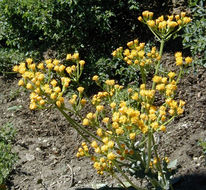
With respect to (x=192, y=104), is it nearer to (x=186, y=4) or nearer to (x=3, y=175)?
(x=186, y=4)

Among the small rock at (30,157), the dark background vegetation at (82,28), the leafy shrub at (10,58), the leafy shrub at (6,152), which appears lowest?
the small rock at (30,157)

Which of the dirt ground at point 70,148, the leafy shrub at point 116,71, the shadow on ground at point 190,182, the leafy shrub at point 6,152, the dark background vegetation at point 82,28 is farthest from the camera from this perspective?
the dark background vegetation at point 82,28

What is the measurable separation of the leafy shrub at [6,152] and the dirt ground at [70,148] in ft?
0.47

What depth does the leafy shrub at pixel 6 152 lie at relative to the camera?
314 centimetres

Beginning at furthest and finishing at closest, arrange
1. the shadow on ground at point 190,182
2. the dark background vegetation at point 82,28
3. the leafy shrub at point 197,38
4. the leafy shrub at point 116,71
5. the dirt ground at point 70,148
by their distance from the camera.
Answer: the dark background vegetation at point 82,28, the leafy shrub at point 116,71, the leafy shrub at point 197,38, the dirt ground at point 70,148, the shadow on ground at point 190,182

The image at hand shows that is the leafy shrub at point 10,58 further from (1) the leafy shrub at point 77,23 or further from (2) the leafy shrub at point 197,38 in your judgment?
(2) the leafy shrub at point 197,38

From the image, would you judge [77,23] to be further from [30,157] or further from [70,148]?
[30,157]

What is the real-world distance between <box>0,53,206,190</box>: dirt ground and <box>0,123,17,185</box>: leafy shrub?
5.6 inches

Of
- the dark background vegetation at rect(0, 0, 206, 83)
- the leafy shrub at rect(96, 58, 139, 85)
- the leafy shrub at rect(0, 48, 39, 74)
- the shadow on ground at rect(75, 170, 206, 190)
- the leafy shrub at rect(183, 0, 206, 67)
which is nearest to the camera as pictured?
the shadow on ground at rect(75, 170, 206, 190)

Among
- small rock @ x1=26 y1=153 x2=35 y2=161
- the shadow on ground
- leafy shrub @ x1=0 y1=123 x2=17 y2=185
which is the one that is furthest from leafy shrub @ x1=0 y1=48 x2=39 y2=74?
the shadow on ground

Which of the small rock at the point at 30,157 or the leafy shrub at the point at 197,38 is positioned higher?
the leafy shrub at the point at 197,38

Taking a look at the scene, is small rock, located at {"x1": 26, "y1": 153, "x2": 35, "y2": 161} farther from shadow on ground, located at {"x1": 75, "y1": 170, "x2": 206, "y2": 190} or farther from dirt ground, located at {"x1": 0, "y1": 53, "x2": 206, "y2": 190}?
shadow on ground, located at {"x1": 75, "y1": 170, "x2": 206, "y2": 190}

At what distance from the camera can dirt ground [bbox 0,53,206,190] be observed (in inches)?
119

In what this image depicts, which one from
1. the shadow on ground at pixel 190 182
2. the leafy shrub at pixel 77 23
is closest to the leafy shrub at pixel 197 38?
the leafy shrub at pixel 77 23
